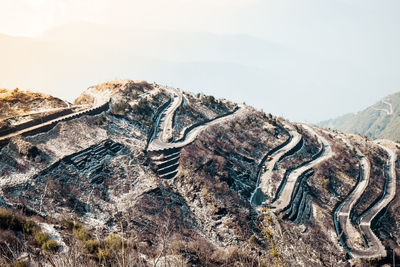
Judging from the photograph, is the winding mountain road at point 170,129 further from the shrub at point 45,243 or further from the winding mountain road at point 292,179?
the shrub at point 45,243

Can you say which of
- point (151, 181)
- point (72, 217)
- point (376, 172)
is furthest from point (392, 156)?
point (72, 217)

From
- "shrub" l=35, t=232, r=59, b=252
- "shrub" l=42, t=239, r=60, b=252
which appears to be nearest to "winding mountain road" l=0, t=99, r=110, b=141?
"shrub" l=35, t=232, r=59, b=252

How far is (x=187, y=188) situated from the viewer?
150ft

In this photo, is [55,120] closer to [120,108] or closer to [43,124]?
[43,124]

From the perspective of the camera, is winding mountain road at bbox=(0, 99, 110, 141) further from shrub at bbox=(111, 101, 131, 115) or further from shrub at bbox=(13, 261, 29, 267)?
shrub at bbox=(13, 261, 29, 267)

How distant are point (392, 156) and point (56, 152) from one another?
8071 cm

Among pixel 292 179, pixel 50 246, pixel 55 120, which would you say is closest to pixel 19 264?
pixel 50 246

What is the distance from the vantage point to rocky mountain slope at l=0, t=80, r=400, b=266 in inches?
1185

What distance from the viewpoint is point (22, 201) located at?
31.7 meters

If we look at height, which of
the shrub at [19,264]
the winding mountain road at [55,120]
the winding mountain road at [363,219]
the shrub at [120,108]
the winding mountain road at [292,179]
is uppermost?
the shrub at [19,264]

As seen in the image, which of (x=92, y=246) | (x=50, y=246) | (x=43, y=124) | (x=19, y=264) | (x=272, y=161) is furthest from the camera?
(x=272, y=161)

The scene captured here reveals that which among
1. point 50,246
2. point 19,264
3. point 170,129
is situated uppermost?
point 19,264

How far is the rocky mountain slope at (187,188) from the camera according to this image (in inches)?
1185

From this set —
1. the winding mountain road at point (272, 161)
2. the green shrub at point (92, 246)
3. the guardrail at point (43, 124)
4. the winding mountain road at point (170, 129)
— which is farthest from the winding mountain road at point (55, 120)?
the winding mountain road at point (272, 161)
